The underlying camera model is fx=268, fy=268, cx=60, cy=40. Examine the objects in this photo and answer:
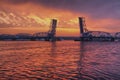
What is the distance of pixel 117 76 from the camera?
29625 millimetres

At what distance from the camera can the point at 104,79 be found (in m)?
28.2

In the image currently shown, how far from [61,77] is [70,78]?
3.46 feet

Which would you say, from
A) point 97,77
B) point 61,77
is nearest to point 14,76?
point 61,77

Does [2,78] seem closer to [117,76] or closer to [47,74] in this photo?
[47,74]

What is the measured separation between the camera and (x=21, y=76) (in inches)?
1155

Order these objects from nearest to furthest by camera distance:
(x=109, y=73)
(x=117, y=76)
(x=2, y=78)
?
(x=2, y=78), (x=117, y=76), (x=109, y=73)

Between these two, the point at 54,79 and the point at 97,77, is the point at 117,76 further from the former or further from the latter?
the point at 54,79

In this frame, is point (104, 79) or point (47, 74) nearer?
point (104, 79)

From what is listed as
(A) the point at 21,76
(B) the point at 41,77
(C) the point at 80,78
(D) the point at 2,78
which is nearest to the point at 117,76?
(C) the point at 80,78

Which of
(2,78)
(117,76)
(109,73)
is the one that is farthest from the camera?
(109,73)

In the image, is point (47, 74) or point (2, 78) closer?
point (2, 78)

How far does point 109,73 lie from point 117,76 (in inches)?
92.8

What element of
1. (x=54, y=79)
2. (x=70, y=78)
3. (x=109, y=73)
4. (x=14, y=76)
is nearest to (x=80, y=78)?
(x=70, y=78)

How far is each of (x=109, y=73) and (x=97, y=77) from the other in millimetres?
3238
